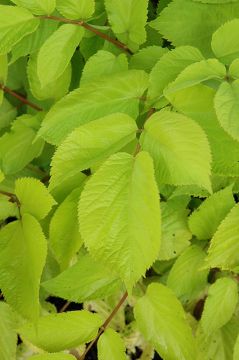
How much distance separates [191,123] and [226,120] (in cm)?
5

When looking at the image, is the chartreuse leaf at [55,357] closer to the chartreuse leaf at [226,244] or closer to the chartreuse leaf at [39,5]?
the chartreuse leaf at [226,244]

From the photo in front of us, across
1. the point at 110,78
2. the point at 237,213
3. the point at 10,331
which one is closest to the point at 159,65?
the point at 110,78

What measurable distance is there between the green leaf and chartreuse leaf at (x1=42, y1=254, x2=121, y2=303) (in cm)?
42

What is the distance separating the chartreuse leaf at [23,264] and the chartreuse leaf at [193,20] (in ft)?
1.52

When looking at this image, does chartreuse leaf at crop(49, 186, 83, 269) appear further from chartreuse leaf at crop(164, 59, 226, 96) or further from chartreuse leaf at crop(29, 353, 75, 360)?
chartreuse leaf at crop(164, 59, 226, 96)

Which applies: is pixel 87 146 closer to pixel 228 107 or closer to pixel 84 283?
pixel 228 107

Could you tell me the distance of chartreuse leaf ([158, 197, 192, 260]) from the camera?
3.34ft

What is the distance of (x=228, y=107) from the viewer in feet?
2.35

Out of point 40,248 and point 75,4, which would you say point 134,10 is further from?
point 40,248

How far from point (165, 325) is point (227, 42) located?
52 centimetres

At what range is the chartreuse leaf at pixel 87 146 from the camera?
0.72 metres

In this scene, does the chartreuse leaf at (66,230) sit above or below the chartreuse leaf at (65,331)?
above

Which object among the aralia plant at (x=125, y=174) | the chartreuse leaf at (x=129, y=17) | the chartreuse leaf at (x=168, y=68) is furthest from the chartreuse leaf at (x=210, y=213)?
the chartreuse leaf at (x=129, y=17)

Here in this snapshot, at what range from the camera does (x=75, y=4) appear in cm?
84
